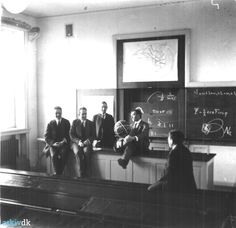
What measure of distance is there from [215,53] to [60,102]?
1.92 meters

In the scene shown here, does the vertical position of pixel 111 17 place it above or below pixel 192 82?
above

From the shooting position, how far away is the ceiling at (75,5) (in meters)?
3.52

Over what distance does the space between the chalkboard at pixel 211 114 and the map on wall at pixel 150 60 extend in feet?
1.23

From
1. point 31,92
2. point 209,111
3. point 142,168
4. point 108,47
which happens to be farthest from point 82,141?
point 209,111

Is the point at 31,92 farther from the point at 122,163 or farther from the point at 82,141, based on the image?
the point at 122,163

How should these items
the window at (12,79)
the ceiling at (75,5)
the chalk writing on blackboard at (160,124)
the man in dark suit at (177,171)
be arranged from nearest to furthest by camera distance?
the man in dark suit at (177,171)
the window at (12,79)
the ceiling at (75,5)
the chalk writing on blackboard at (160,124)

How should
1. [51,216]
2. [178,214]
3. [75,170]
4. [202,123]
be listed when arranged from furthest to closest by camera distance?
[202,123], [75,170], [51,216], [178,214]

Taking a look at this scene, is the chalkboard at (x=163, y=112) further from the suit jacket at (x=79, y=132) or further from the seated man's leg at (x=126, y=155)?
the seated man's leg at (x=126, y=155)

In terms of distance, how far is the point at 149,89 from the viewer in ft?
13.0

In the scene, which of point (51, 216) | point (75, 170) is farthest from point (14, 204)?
point (75, 170)

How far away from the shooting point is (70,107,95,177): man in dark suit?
321cm

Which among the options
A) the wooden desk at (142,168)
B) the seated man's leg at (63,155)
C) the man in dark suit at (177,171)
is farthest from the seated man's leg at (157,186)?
the seated man's leg at (63,155)

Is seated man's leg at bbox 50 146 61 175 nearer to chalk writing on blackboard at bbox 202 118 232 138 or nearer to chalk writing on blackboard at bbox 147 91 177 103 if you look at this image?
chalk writing on blackboard at bbox 147 91 177 103

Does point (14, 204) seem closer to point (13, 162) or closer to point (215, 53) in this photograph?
point (13, 162)
